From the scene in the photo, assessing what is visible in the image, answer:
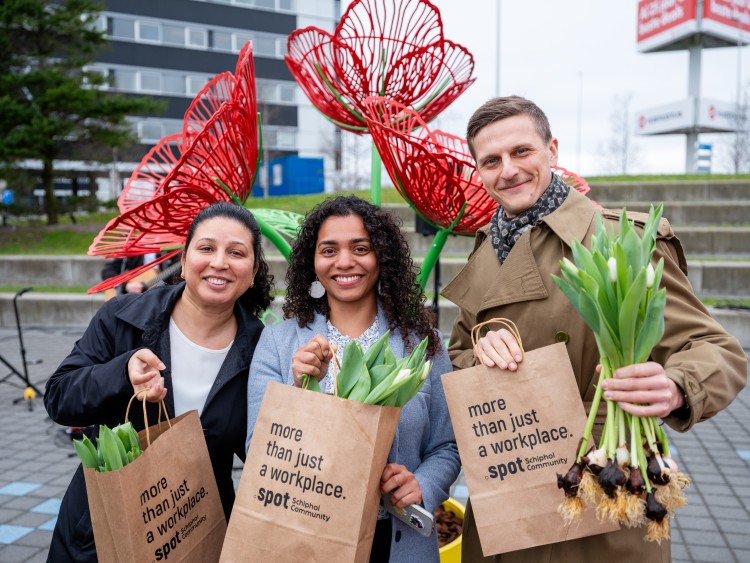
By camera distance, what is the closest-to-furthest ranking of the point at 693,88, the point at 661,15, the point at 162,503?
the point at 162,503 < the point at 693,88 < the point at 661,15

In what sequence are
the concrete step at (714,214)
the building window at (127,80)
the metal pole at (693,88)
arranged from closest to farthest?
the concrete step at (714,214), the metal pole at (693,88), the building window at (127,80)

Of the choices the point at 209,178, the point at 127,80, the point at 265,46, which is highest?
the point at 265,46

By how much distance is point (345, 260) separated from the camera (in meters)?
1.97

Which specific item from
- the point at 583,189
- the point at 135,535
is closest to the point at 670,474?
the point at 135,535

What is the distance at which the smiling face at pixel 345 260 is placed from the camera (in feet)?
6.49

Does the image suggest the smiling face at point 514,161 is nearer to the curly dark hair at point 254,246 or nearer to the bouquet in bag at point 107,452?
the curly dark hair at point 254,246

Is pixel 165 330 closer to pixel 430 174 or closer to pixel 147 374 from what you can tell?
pixel 147 374

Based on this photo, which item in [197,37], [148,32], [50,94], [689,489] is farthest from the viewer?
[197,37]

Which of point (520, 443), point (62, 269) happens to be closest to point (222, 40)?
point (62, 269)

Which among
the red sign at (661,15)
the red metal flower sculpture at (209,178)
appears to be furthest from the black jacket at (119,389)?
the red sign at (661,15)

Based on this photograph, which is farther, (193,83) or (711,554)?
(193,83)

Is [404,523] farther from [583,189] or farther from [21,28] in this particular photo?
[21,28]

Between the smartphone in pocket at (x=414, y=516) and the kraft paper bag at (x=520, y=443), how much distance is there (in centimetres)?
18

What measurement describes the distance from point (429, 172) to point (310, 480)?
1.17 meters
